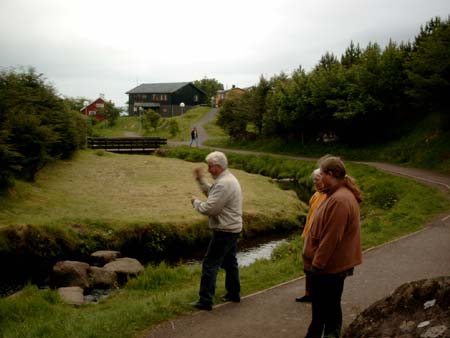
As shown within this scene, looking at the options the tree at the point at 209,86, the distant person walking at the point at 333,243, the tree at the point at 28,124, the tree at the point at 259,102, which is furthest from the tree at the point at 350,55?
the tree at the point at 209,86

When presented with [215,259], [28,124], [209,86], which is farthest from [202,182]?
[209,86]

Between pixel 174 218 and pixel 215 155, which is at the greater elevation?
pixel 215 155

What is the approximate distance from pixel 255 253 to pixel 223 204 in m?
8.48

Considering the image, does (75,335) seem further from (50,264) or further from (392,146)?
(392,146)

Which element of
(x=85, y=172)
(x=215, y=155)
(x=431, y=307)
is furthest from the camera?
(x=85, y=172)

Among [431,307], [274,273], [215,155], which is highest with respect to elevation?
[215,155]

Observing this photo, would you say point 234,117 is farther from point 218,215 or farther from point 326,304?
point 326,304

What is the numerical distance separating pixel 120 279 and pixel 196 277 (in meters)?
2.41

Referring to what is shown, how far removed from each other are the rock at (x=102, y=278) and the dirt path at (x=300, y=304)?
490cm

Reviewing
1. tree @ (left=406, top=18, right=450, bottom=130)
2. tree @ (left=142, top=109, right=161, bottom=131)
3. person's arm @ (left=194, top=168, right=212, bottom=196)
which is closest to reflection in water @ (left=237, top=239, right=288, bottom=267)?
person's arm @ (left=194, top=168, right=212, bottom=196)

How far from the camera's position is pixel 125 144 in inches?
1873

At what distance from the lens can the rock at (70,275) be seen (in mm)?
11805

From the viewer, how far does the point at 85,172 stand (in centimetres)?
2961

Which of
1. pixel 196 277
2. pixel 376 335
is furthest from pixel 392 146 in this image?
pixel 376 335
